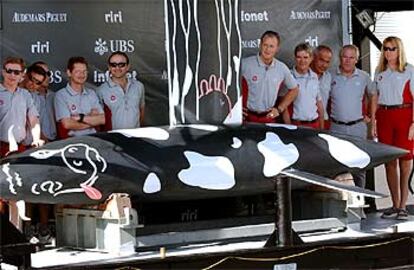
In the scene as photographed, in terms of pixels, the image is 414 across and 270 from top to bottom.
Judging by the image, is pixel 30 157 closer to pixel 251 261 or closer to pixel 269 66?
pixel 251 261

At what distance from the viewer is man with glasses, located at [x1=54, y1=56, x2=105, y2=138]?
17.9 ft

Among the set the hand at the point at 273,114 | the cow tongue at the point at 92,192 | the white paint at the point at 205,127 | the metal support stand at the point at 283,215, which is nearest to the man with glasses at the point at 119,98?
the white paint at the point at 205,127

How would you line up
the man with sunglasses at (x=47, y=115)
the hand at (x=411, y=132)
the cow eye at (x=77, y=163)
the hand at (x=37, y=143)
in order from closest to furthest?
the cow eye at (x=77, y=163), the hand at (x=37, y=143), the man with sunglasses at (x=47, y=115), the hand at (x=411, y=132)

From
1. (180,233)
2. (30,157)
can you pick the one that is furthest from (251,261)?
(30,157)

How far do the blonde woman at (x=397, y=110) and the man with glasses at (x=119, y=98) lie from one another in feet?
5.53

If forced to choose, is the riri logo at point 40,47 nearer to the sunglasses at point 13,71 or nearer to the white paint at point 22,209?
the sunglasses at point 13,71

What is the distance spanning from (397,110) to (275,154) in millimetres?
1354

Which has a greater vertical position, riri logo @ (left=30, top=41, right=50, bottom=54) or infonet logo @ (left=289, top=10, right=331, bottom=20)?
infonet logo @ (left=289, top=10, right=331, bottom=20)

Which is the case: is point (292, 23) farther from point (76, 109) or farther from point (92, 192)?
A: point (92, 192)

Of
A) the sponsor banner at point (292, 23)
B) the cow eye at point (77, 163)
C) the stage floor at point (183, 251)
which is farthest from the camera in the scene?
the sponsor banner at point (292, 23)

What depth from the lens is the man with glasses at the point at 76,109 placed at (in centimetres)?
546

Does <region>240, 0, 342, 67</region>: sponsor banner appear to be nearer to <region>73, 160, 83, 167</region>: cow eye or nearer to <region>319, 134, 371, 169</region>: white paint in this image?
<region>319, 134, 371, 169</region>: white paint

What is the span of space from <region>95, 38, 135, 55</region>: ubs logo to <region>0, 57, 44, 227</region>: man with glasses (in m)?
1.46

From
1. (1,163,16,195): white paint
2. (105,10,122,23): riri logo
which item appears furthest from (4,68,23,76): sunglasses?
(105,10,122,23): riri logo
